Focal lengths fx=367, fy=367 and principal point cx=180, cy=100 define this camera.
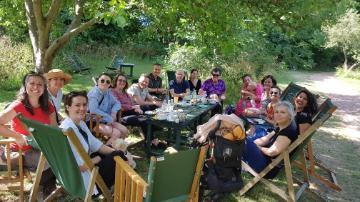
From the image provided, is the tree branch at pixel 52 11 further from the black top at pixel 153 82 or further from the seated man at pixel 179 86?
the seated man at pixel 179 86

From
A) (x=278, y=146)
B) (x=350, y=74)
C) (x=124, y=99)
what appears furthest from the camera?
(x=350, y=74)

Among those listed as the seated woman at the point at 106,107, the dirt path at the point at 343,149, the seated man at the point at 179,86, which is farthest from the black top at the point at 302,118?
the seated man at the point at 179,86

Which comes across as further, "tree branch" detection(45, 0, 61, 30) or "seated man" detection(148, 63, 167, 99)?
"seated man" detection(148, 63, 167, 99)

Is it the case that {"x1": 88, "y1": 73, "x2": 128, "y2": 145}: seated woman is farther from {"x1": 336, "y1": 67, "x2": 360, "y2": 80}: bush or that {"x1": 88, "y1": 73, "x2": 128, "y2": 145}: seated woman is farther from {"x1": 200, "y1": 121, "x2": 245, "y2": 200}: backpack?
{"x1": 336, "y1": 67, "x2": 360, "y2": 80}: bush

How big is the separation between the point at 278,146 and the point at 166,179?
167cm

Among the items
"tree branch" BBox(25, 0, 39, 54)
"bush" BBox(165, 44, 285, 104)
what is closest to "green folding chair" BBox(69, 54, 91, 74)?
"bush" BBox(165, 44, 285, 104)

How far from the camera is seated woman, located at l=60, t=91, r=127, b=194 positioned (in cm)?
342

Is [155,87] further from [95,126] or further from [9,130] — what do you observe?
[9,130]

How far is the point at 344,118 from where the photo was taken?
411 inches

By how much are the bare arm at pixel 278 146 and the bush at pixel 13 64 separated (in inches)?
313

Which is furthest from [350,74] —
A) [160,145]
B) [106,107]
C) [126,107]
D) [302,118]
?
[106,107]

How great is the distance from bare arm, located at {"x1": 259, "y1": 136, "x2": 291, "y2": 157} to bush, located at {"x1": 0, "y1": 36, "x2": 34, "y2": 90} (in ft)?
26.1

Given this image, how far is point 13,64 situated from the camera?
1075 centimetres

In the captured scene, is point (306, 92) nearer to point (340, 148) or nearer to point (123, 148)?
point (340, 148)
